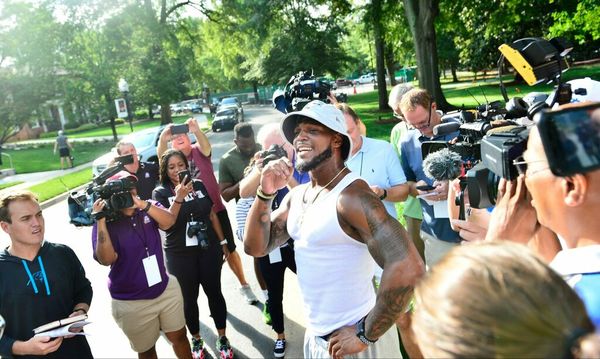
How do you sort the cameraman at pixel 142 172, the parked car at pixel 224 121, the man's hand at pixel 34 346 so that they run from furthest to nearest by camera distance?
1. the parked car at pixel 224 121
2. the cameraman at pixel 142 172
3. the man's hand at pixel 34 346

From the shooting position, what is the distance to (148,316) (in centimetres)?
359

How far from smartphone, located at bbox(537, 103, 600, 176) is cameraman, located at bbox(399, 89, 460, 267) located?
7.58 feet

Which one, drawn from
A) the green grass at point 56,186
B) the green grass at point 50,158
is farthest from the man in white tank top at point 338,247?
the green grass at point 50,158

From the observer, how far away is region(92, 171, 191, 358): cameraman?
11.5ft

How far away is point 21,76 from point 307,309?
32637mm

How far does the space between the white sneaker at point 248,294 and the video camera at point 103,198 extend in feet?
7.34

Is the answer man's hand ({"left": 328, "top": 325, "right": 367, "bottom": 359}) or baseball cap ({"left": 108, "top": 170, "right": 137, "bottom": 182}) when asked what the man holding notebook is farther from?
man's hand ({"left": 328, "top": 325, "right": 367, "bottom": 359})

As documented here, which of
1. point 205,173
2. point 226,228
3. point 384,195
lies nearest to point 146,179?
point 205,173

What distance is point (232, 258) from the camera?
542 centimetres

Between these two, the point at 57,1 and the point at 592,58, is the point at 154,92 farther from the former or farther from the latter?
the point at 592,58

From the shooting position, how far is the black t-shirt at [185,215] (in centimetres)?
418

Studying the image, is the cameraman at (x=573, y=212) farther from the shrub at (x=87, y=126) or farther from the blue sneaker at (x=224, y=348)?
the shrub at (x=87, y=126)

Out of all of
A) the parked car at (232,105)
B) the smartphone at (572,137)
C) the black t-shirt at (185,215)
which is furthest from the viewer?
the parked car at (232,105)

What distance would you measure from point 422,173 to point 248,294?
102 inches
